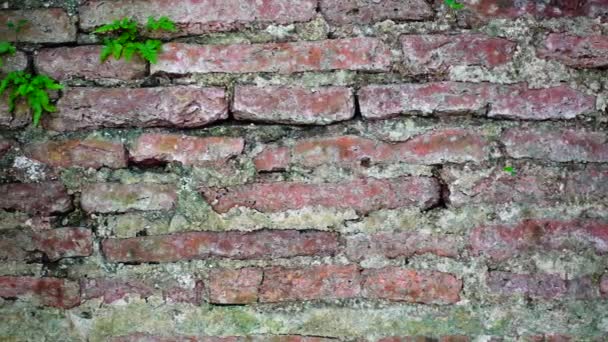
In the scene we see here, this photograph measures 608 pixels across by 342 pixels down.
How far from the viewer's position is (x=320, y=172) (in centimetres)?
148

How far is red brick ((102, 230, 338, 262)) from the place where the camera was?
4.86 ft

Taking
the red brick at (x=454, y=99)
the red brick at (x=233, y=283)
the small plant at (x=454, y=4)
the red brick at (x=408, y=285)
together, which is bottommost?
the red brick at (x=233, y=283)

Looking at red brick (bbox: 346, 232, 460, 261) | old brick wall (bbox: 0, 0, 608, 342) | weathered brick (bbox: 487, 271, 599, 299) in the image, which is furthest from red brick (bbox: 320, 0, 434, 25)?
Result: weathered brick (bbox: 487, 271, 599, 299)

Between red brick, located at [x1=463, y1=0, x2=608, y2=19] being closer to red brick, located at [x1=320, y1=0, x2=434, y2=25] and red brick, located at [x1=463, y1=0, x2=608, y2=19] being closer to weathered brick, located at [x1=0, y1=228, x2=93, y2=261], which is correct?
red brick, located at [x1=320, y1=0, x2=434, y2=25]

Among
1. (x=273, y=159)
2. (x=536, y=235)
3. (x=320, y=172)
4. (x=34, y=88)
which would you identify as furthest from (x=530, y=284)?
(x=34, y=88)

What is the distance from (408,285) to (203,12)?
817 mm

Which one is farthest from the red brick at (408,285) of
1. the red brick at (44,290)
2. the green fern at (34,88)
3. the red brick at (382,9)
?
the green fern at (34,88)

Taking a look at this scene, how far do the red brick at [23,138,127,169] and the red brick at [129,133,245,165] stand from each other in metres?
0.04

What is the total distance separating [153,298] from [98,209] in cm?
25

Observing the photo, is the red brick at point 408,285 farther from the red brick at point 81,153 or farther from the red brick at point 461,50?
the red brick at point 81,153

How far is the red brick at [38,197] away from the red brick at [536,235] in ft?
3.27

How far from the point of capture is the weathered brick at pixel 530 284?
1.49 m

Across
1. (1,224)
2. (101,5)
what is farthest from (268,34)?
(1,224)

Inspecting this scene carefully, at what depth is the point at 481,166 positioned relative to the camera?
1.48 metres
